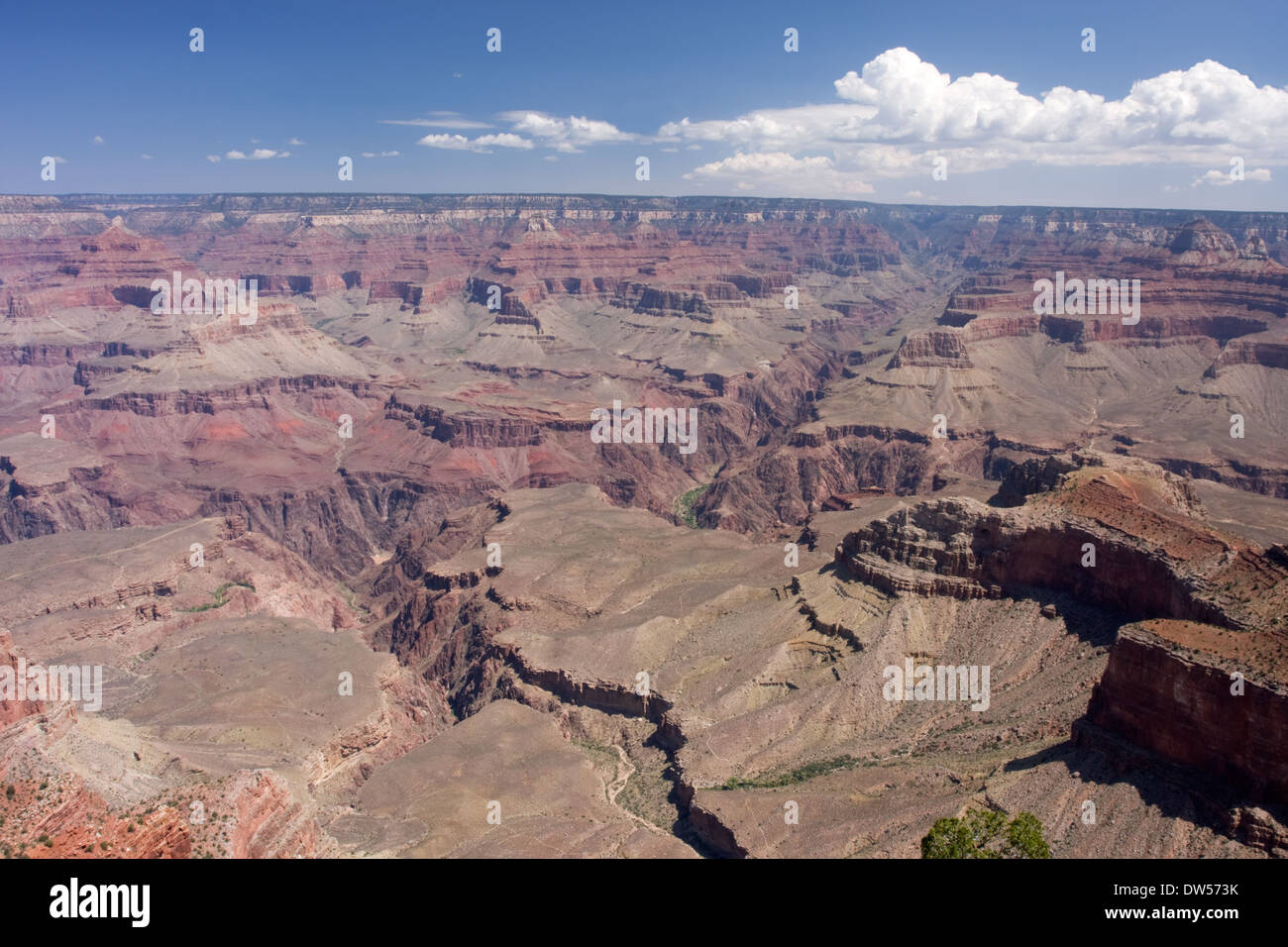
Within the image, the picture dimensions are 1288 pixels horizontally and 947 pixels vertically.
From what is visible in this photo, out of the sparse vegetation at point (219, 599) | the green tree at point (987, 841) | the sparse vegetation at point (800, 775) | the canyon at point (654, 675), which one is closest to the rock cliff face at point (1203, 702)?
the canyon at point (654, 675)

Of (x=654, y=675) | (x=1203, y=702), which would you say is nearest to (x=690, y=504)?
(x=654, y=675)

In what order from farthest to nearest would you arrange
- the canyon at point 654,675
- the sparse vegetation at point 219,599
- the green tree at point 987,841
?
the sparse vegetation at point 219,599, the canyon at point 654,675, the green tree at point 987,841

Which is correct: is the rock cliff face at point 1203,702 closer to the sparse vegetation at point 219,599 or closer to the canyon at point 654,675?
the canyon at point 654,675

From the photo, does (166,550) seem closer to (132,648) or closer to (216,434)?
(132,648)

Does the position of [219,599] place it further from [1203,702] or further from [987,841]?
[1203,702]

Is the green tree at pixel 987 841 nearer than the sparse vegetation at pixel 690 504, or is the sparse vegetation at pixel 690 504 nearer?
the green tree at pixel 987 841
